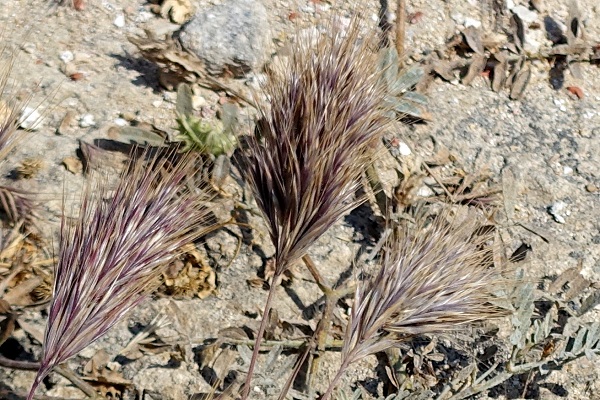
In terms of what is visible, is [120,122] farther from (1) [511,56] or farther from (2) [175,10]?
(1) [511,56]

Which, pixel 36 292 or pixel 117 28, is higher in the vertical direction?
pixel 117 28

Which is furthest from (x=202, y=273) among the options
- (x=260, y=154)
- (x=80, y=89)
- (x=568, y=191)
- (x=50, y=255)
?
(x=568, y=191)

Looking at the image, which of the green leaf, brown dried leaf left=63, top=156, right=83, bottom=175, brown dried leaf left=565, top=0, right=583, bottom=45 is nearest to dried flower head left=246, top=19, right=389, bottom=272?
the green leaf

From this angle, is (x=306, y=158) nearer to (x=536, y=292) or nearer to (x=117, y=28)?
(x=536, y=292)

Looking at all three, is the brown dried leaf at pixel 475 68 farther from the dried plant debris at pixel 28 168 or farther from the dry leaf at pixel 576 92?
the dried plant debris at pixel 28 168

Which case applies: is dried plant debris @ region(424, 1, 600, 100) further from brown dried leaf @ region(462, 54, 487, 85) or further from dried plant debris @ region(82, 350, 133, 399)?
dried plant debris @ region(82, 350, 133, 399)

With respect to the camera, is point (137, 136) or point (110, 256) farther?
point (137, 136)

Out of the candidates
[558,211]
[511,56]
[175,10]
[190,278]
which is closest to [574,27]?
[511,56]
